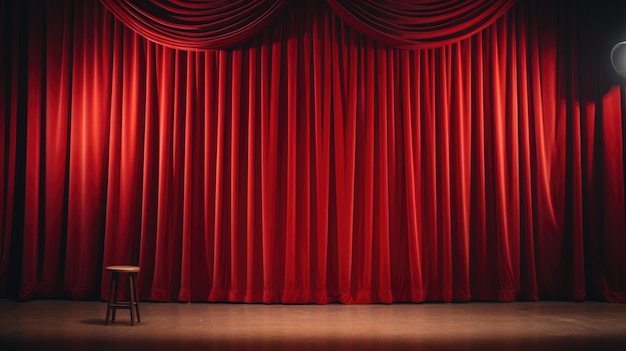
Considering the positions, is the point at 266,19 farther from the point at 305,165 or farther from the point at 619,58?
the point at 619,58

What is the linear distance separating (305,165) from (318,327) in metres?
1.90

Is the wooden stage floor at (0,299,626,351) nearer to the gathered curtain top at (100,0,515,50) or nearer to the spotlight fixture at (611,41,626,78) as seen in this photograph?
the spotlight fixture at (611,41,626,78)

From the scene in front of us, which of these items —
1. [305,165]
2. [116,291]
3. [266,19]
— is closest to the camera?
[116,291]

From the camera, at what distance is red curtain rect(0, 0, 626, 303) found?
6.46 m

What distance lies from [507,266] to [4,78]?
503 cm

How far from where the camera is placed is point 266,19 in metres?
6.43

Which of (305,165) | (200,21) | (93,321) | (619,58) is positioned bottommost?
(93,321)

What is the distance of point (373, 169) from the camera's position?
6547mm

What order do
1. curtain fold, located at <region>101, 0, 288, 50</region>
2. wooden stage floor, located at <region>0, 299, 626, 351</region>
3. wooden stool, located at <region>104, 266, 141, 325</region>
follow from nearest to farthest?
wooden stage floor, located at <region>0, 299, 626, 351</region> → wooden stool, located at <region>104, 266, 141, 325</region> → curtain fold, located at <region>101, 0, 288, 50</region>

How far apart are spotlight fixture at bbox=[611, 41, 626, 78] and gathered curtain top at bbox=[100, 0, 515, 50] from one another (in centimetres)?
106

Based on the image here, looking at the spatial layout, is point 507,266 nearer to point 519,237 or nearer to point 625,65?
point 519,237

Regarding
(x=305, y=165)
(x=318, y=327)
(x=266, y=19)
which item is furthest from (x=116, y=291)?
(x=266, y=19)

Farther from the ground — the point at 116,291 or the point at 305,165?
the point at 305,165

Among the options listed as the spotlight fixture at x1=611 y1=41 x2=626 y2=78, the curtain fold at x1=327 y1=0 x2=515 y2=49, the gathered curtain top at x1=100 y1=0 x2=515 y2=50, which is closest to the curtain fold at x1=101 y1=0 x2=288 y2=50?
the gathered curtain top at x1=100 y1=0 x2=515 y2=50
